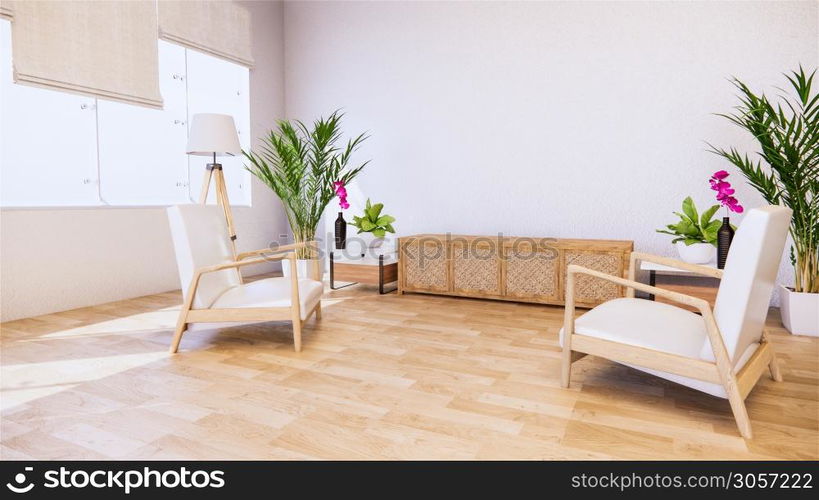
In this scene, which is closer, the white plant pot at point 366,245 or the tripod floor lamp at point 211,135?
the tripod floor lamp at point 211,135

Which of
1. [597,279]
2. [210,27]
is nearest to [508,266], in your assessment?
[597,279]

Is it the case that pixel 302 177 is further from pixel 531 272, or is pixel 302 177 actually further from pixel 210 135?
pixel 531 272

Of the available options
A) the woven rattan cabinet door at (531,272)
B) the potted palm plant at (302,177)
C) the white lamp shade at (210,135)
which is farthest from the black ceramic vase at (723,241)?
the white lamp shade at (210,135)

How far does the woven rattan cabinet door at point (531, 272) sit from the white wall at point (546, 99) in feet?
2.33

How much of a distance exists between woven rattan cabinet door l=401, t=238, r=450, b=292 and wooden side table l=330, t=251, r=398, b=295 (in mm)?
223

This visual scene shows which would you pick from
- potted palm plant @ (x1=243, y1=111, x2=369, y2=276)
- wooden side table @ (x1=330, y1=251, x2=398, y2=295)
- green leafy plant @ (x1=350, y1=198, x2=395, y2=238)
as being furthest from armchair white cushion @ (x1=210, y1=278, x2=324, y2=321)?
green leafy plant @ (x1=350, y1=198, x2=395, y2=238)

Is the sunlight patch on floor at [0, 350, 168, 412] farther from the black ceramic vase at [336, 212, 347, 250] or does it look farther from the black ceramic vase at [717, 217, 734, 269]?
the black ceramic vase at [717, 217, 734, 269]

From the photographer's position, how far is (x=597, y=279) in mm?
4207

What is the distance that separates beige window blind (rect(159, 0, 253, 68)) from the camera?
4891mm

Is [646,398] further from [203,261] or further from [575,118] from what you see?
[575,118]

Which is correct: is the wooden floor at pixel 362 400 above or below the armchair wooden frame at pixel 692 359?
below

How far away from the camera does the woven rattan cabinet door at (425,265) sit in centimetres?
479

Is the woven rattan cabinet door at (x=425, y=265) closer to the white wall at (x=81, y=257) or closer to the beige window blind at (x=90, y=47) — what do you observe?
the white wall at (x=81, y=257)

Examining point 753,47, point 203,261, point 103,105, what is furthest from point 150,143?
point 753,47
